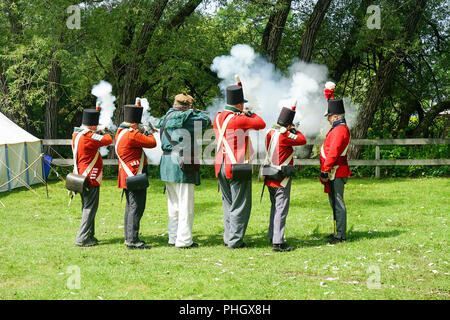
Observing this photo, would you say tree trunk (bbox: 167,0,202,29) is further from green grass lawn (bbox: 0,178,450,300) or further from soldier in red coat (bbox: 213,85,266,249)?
soldier in red coat (bbox: 213,85,266,249)

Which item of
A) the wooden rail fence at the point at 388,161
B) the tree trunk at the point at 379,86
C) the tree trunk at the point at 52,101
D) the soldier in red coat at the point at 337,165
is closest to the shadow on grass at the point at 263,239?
the soldier in red coat at the point at 337,165


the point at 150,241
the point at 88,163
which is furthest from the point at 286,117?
the point at 88,163

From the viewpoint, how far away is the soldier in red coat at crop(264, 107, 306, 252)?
23.1 feet

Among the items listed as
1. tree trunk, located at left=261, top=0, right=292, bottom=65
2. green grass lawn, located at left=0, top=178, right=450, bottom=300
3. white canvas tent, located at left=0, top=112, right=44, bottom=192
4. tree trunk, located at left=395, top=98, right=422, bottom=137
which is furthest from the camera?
tree trunk, located at left=395, top=98, right=422, bottom=137

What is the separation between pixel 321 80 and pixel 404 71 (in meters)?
3.45

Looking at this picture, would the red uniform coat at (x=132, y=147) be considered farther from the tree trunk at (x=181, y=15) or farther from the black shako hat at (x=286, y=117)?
the tree trunk at (x=181, y=15)

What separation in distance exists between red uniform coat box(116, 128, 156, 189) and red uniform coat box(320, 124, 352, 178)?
2.48 m

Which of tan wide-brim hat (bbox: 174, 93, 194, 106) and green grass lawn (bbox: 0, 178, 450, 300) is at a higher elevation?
tan wide-brim hat (bbox: 174, 93, 194, 106)

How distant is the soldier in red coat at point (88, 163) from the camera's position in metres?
7.27

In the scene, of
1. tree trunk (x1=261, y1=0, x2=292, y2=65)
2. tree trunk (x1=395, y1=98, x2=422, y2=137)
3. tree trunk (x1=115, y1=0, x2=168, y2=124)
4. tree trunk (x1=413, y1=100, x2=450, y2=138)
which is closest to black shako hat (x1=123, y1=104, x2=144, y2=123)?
tree trunk (x1=115, y1=0, x2=168, y2=124)

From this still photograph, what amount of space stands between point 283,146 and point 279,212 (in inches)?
36.1

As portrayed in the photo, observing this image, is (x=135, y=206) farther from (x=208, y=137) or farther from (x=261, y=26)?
(x=261, y=26)

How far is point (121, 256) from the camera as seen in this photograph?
672cm

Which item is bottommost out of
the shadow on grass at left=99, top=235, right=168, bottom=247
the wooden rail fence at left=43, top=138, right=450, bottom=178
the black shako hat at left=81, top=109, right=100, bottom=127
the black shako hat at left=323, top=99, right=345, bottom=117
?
the shadow on grass at left=99, top=235, right=168, bottom=247
